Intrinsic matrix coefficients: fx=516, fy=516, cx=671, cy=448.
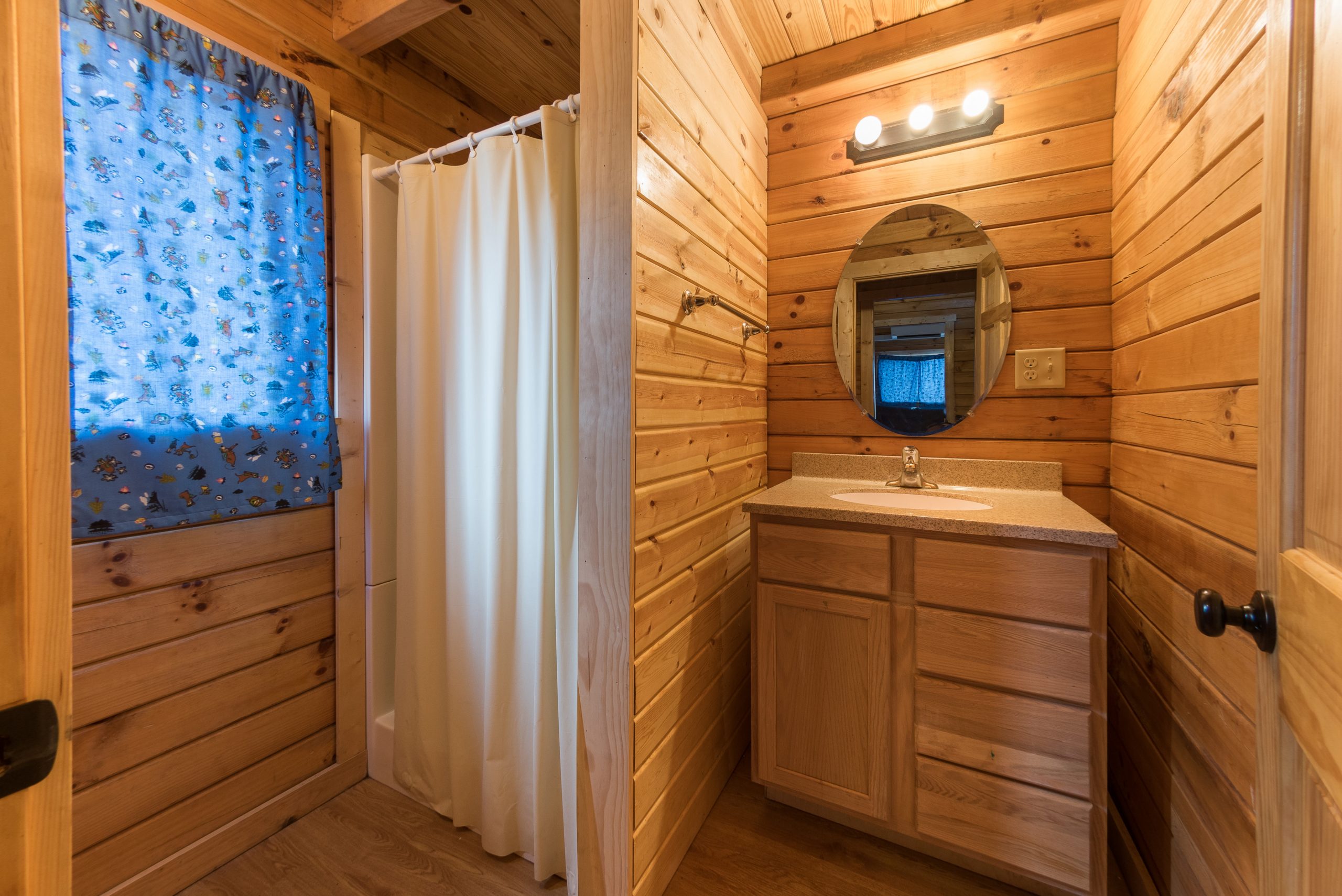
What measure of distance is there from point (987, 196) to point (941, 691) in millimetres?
1532

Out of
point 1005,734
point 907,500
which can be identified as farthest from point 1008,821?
point 907,500

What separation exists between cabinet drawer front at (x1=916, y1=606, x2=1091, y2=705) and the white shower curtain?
2.92 feet

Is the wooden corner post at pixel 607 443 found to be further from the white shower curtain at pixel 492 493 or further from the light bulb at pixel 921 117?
the light bulb at pixel 921 117

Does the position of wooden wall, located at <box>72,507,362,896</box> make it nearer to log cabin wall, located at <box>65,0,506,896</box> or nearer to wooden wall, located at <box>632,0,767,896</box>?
log cabin wall, located at <box>65,0,506,896</box>

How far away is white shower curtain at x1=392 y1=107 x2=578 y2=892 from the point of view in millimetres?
1303

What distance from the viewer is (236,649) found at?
1.39 m

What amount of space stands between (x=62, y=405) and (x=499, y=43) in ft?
6.37

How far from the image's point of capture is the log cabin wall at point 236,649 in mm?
1175

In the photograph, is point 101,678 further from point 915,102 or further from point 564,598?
point 915,102

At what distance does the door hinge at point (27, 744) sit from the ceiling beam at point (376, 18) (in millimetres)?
1786

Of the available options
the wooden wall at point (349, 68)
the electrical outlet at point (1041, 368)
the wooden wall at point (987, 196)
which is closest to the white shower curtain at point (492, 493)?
the wooden wall at point (349, 68)

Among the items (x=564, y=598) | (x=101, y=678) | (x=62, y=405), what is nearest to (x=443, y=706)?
(x=564, y=598)

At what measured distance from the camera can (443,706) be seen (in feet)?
5.03

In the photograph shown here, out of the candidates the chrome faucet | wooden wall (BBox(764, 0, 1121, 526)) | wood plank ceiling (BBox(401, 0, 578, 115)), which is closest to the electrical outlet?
wooden wall (BBox(764, 0, 1121, 526))
